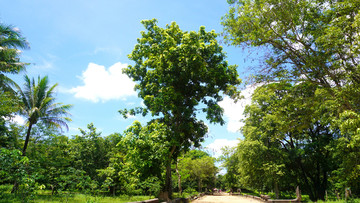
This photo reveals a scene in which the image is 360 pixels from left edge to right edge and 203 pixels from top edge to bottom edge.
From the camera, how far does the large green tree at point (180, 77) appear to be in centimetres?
1287

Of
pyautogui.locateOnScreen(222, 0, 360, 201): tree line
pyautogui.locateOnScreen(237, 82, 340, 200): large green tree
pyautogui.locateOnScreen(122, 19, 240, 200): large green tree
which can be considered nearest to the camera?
pyautogui.locateOnScreen(222, 0, 360, 201): tree line

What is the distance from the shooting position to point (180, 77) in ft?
44.1

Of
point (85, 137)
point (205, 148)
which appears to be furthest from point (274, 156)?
point (85, 137)

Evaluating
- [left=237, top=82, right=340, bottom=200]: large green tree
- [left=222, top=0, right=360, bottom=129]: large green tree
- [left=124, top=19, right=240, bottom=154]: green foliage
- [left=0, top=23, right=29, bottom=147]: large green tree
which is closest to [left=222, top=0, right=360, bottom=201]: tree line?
[left=222, top=0, right=360, bottom=129]: large green tree

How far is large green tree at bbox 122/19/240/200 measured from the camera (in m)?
12.9

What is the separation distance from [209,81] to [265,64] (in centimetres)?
508

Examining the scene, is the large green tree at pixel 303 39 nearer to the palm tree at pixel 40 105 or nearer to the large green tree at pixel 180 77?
the large green tree at pixel 180 77

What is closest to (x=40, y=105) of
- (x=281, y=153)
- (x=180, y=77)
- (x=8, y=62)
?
(x=8, y=62)

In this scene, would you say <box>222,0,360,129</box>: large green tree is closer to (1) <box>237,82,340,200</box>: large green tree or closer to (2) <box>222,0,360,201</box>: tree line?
(2) <box>222,0,360,201</box>: tree line

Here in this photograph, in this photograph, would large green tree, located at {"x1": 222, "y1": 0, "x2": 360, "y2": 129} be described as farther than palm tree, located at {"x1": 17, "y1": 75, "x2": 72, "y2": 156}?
No

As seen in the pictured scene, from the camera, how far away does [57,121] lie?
21.4 m

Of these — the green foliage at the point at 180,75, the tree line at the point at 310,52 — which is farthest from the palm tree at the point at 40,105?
the tree line at the point at 310,52

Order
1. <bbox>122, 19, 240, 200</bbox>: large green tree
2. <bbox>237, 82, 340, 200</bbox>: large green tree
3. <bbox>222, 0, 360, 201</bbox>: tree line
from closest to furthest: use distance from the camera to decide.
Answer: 1. <bbox>222, 0, 360, 201</bbox>: tree line
2. <bbox>122, 19, 240, 200</bbox>: large green tree
3. <bbox>237, 82, 340, 200</bbox>: large green tree

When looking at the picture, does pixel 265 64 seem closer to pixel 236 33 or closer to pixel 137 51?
pixel 236 33
